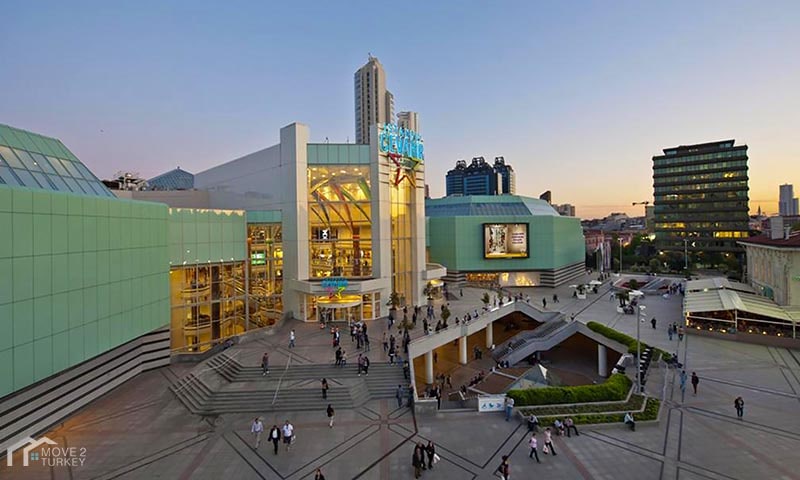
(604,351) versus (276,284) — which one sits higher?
(276,284)

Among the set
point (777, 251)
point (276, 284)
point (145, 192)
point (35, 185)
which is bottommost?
point (276, 284)

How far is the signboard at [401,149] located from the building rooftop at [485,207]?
79.1ft

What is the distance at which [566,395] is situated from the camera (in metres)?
22.8

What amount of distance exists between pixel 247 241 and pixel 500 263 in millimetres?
40315

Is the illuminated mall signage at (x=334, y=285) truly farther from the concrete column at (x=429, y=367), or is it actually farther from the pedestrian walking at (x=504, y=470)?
the pedestrian walking at (x=504, y=470)

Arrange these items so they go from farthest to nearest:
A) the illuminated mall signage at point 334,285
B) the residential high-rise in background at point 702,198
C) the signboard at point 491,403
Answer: the residential high-rise in background at point 702,198 < the illuminated mall signage at point 334,285 < the signboard at point 491,403

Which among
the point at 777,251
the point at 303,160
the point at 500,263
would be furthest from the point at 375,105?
the point at 777,251

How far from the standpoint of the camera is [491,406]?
22.5m

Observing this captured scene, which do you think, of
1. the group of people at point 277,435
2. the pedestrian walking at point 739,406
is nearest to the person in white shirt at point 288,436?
the group of people at point 277,435

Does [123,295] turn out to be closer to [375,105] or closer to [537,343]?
[537,343]

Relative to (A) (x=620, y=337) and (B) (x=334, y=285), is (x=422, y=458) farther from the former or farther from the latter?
(A) (x=620, y=337)

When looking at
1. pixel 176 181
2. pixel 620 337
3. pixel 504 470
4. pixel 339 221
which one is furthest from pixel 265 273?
pixel 176 181

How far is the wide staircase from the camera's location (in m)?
22.5

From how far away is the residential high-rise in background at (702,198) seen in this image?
101625 millimetres
